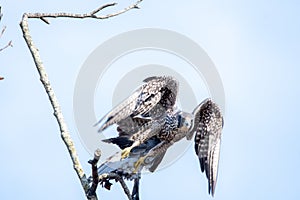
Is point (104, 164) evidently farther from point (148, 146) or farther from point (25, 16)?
point (25, 16)

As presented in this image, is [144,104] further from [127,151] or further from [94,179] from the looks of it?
[94,179]

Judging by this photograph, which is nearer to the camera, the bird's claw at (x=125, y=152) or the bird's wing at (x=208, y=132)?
the bird's claw at (x=125, y=152)

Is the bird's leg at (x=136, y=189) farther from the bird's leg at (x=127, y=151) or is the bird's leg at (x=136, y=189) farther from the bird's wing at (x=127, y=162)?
the bird's leg at (x=127, y=151)

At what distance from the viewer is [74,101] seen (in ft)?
19.9

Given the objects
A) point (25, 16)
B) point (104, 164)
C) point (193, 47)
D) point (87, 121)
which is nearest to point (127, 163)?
point (104, 164)

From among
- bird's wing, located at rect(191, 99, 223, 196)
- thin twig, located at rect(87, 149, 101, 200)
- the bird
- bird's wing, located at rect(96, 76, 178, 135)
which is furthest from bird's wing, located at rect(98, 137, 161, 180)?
thin twig, located at rect(87, 149, 101, 200)

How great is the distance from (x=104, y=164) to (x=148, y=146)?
89 cm

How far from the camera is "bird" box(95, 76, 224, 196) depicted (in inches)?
276

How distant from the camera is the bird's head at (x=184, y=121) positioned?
775cm

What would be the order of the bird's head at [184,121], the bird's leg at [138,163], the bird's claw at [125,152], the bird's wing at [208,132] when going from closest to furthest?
the bird's claw at [125,152], the bird's leg at [138,163], the bird's wing at [208,132], the bird's head at [184,121]

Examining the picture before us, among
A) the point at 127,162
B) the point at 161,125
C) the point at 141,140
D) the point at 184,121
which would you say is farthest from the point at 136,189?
the point at 184,121

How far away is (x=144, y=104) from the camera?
745 cm

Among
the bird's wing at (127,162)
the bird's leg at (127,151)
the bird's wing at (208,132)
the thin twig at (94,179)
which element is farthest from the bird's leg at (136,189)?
the thin twig at (94,179)

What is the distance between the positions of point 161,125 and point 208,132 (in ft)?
2.19
